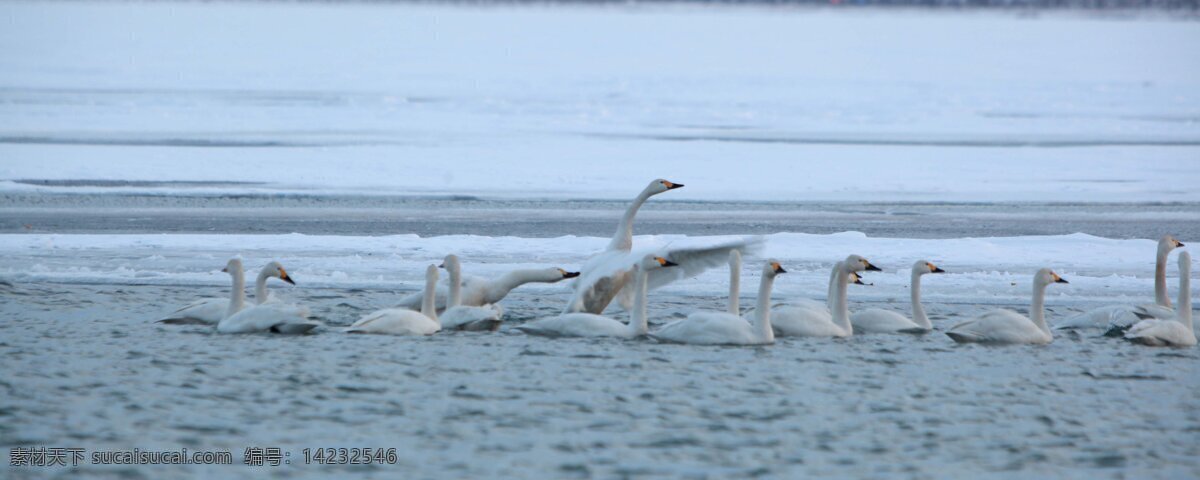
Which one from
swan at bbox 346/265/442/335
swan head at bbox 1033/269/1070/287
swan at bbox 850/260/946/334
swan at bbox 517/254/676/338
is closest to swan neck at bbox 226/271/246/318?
swan at bbox 346/265/442/335

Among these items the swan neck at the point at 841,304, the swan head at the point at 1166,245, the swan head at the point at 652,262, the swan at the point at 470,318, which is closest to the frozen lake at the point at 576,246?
the swan neck at the point at 841,304

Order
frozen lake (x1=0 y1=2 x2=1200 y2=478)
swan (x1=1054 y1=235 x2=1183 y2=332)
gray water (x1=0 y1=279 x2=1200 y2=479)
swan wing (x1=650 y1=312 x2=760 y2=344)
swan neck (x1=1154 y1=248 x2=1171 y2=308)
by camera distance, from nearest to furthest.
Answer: gray water (x1=0 y1=279 x2=1200 y2=479), frozen lake (x1=0 y1=2 x2=1200 y2=478), swan wing (x1=650 y1=312 x2=760 y2=344), swan (x1=1054 y1=235 x2=1183 y2=332), swan neck (x1=1154 y1=248 x2=1171 y2=308)

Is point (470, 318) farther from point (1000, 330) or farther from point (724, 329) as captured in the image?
point (1000, 330)

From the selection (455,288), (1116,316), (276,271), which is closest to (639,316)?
(455,288)

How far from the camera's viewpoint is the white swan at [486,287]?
27.0 ft

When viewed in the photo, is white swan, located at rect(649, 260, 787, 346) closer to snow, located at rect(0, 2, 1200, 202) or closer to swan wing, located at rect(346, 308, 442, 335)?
swan wing, located at rect(346, 308, 442, 335)

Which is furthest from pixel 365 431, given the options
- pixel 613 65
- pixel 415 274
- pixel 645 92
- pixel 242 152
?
pixel 613 65

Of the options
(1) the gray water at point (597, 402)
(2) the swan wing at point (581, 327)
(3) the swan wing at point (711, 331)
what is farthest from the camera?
(2) the swan wing at point (581, 327)

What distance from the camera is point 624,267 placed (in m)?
8.16

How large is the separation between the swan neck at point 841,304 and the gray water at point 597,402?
108 millimetres

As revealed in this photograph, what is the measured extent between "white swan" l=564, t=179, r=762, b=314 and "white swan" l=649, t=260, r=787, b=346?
0.61m

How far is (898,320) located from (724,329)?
1053 mm

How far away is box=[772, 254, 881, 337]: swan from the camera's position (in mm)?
7691

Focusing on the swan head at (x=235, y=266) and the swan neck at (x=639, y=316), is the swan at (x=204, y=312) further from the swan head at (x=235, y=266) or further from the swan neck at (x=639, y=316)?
the swan neck at (x=639, y=316)
